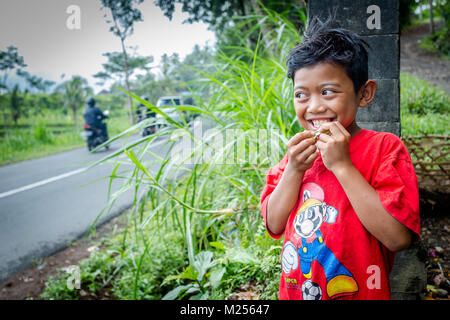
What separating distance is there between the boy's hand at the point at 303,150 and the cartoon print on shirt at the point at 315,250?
9cm

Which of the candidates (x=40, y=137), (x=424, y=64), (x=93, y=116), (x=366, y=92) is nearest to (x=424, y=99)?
(x=424, y=64)

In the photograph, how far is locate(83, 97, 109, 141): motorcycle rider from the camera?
20.1 ft

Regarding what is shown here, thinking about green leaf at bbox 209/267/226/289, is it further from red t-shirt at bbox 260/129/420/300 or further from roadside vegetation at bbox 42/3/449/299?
red t-shirt at bbox 260/129/420/300

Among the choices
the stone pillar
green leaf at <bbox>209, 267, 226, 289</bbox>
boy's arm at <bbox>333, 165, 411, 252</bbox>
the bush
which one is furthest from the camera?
the bush

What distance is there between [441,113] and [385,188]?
1.64 meters

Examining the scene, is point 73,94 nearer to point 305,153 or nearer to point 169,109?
point 169,109

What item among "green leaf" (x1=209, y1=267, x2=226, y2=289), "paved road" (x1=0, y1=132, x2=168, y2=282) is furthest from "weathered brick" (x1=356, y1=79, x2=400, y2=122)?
"paved road" (x1=0, y1=132, x2=168, y2=282)

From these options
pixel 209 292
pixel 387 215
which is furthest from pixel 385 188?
pixel 209 292

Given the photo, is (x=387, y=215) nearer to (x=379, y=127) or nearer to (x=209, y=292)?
(x=379, y=127)

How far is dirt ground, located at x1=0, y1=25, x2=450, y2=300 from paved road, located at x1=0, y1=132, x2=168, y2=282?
0.16 metres

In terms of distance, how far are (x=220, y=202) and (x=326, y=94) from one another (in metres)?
1.28

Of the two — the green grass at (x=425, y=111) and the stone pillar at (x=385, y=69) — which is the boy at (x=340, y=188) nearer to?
the stone pillar at (x=385, y=69)

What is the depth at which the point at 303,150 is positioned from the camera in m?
0.79

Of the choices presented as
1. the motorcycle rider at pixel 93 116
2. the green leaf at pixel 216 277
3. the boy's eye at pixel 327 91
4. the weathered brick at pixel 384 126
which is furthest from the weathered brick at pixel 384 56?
the motorcycle rider at pixel 93 116
